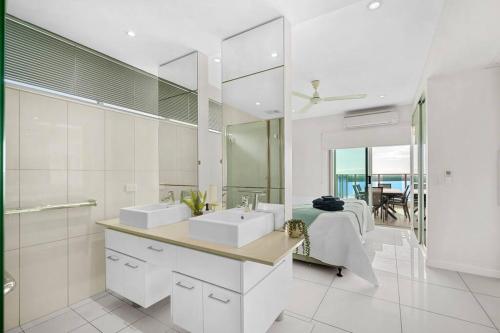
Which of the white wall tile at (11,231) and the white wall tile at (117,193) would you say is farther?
the white wall tile at (117,193)

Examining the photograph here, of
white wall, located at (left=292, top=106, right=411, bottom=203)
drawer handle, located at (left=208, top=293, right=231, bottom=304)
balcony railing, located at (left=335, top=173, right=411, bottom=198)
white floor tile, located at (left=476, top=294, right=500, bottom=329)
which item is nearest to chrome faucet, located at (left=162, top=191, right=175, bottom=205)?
drawer handle, located at (left=208, top=293, right=231, bottom=304)

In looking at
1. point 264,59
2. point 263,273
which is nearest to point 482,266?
point 263,273

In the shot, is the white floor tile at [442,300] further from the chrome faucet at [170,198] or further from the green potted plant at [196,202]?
the chrome faucet at [170,198]

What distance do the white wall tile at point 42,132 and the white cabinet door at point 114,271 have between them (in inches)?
35.8

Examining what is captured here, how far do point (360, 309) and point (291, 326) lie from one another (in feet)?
2.19

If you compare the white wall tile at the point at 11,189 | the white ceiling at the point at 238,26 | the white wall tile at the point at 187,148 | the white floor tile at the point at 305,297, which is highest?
the white ceiling at the point at 238,26

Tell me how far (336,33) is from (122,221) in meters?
2.64

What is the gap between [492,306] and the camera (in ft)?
6.69

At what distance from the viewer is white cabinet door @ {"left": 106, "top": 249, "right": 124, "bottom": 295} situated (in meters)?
2.05

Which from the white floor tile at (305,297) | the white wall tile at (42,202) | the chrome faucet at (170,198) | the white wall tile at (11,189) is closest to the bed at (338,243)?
the white floor tile at (305,297)

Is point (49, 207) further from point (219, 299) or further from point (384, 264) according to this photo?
point (384, 264)

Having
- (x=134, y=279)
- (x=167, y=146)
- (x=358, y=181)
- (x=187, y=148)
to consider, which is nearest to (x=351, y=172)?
(x=358, y=181)

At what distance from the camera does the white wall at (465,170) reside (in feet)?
8.53

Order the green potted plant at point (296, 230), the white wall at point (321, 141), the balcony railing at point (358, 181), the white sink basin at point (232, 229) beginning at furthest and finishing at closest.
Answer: the balcony railing at point (358, 181)
the white wall at point (321, 141)
the green potted plant at point (296, 230)
the white sink basin at point (232, 229)
